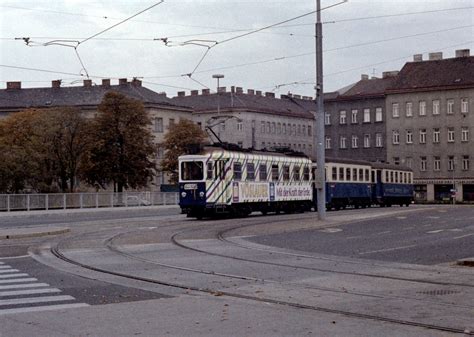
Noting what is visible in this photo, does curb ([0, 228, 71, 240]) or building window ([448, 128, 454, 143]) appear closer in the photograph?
curb ([0, 228, 71, 240])

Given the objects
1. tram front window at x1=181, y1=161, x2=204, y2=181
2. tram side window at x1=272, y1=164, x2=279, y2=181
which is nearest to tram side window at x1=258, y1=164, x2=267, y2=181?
tram side window at x1=272, y1=164, x2=279, y2=181

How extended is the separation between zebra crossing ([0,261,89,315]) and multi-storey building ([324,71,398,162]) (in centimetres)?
8795

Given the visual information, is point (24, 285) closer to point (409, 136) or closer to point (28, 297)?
point (28, 297)

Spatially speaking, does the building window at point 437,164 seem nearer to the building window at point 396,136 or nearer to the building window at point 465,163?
the building window at point 465,163

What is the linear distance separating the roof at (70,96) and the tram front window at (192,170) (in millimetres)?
53329

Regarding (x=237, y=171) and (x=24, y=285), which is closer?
(x=24, y=285)

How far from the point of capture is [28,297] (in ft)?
41.3

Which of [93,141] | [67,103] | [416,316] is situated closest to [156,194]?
[93,141]

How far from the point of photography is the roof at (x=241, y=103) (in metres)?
104

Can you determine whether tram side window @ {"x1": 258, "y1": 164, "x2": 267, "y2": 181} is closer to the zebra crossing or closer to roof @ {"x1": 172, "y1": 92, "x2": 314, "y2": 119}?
the zebra crossing

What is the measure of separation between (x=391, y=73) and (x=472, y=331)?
99919mm

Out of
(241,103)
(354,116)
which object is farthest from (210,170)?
(354,116)

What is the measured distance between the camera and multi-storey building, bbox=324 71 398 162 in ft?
331

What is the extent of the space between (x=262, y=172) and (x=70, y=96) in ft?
187
